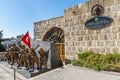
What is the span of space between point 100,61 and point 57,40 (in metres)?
6.74

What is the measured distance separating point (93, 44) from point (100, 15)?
5.48 ft

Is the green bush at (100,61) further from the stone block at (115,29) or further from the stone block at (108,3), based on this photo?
the stone block at (108,3)

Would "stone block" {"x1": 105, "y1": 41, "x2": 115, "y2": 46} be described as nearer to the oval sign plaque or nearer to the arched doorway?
the oval sign plaque

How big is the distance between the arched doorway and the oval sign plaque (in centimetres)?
264

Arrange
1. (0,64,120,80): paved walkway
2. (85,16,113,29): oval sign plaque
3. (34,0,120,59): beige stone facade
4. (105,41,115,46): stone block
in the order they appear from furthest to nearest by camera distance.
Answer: (85,16,113,29): oval sign plaque, (105,41,115,46): stone block, (34,0,120,59): beige stone facade, (0,64,120,80): paved walkway

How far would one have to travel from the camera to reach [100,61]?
9531 mm

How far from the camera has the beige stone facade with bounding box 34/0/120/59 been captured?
9.95 metres

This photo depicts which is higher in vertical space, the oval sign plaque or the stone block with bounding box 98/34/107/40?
the oval sign plaque

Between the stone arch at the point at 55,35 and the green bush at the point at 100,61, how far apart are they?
4782 millimetres

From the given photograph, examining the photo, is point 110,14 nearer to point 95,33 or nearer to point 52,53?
point 95,33

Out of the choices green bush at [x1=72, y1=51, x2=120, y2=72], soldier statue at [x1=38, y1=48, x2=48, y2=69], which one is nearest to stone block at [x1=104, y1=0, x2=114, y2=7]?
green bush at [x1=72, y1=51, x2=120, y2=72]

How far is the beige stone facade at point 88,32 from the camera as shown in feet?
32.6

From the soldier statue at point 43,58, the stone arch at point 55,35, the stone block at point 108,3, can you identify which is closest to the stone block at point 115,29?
the stone block at point 108,3

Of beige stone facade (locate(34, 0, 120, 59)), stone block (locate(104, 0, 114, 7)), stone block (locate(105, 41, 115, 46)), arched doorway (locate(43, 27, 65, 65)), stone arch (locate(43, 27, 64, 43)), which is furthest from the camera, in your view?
stone arch (locate(43, 27, 64, 43))
